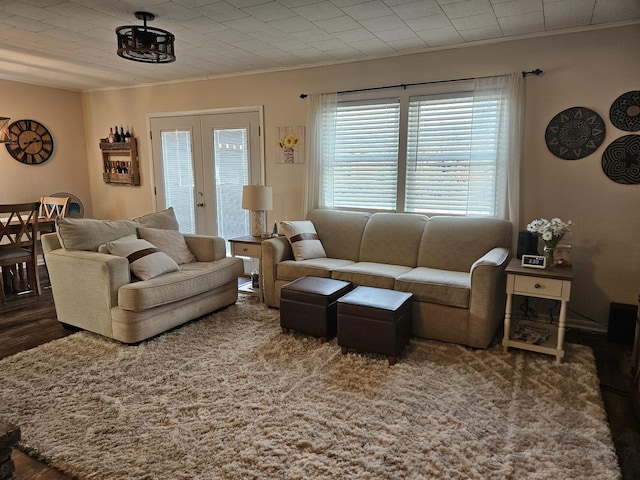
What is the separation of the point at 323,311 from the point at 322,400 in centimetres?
83

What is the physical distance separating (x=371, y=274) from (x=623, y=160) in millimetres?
2169

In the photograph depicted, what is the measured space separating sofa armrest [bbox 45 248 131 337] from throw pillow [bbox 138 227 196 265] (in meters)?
0.55

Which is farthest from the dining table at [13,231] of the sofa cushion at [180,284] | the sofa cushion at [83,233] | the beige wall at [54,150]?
the sofa cushion at [180,284]

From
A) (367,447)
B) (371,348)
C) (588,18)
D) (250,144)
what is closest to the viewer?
(367,447)

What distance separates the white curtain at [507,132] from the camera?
346 cm

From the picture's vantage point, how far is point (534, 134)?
3475 mm

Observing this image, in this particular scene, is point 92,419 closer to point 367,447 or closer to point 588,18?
point 367,447

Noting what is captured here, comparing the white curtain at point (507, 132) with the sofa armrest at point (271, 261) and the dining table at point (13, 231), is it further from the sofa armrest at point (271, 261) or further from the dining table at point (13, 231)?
the dining table at point (13, 231)

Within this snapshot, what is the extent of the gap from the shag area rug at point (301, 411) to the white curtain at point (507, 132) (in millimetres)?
1268

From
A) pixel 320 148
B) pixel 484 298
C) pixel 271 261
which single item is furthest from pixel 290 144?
pixel 484 298

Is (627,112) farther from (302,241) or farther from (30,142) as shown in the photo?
(30,142)

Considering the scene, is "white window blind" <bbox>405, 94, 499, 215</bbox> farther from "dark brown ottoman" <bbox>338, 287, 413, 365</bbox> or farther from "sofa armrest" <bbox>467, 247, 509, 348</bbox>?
"dark brown ottoman" <bbox>338, 287, 413, 365</bbox>

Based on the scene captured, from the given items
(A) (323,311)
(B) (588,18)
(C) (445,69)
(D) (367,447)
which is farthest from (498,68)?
(D) (367,447)

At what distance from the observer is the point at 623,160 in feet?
10.5
